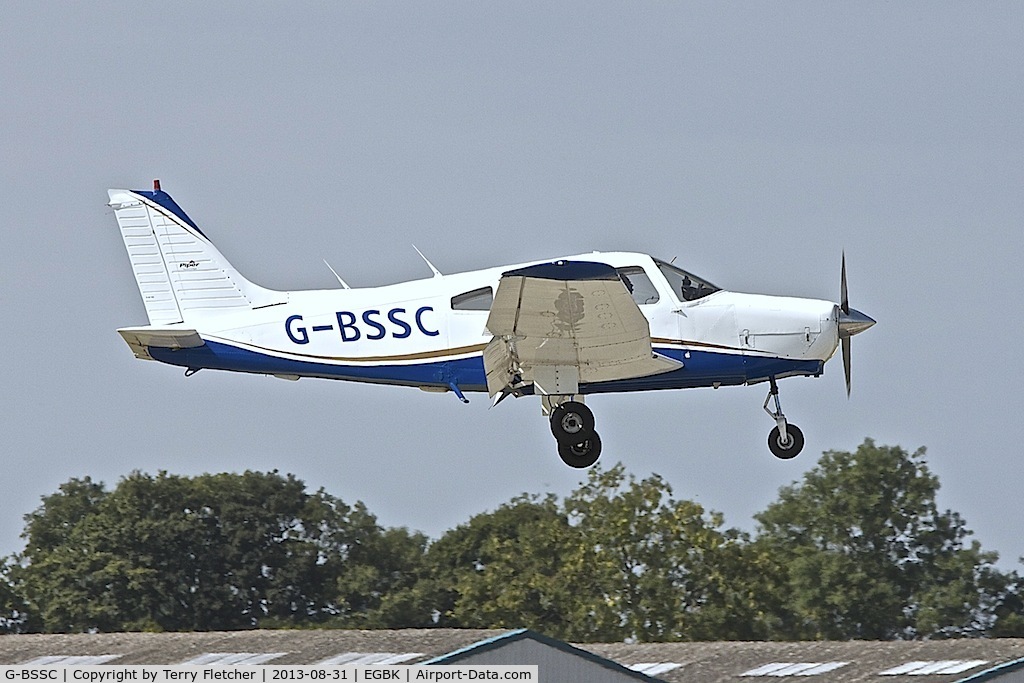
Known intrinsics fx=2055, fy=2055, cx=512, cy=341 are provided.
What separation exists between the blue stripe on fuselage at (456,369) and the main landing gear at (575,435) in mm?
379

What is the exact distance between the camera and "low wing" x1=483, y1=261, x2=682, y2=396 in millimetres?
22766

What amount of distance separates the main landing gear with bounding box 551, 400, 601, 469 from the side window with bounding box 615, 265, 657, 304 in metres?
1.46

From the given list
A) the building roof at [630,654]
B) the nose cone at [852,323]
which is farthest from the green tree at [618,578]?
the nose cone at [852,323]

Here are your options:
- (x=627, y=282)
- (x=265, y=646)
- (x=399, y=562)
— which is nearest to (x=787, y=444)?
(x=627, y=282)

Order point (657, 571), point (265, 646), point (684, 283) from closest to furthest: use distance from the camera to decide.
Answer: point (684, 283) → point (265, 646) → point (657, 571)

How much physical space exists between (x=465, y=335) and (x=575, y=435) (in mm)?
1819

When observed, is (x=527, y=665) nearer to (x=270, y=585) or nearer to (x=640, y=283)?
(x=640, y=283)

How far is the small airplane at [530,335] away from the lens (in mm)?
23688

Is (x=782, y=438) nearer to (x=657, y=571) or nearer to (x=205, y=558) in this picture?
(x=657, y=571)

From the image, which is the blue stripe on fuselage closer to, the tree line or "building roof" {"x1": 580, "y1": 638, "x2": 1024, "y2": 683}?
"building roof" {"x1": 580, "y1": 638, "x2": 1024, "y2": 683}

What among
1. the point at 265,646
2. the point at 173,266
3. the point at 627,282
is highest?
the point at 173,266

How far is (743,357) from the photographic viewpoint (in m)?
24.5

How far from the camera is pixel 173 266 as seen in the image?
2623 centimetres

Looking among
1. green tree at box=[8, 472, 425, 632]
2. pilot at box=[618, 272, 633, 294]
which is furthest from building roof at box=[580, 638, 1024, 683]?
green tree at box=[8, 472, 425, 632]
